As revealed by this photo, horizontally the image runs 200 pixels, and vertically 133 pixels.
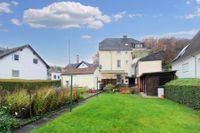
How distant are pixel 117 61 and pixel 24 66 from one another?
69.8ft

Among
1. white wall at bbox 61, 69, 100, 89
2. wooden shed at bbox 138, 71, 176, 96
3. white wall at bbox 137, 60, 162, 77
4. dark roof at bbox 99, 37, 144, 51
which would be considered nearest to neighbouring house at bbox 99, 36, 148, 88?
dark roof at bbox 99, 37, 144, 51

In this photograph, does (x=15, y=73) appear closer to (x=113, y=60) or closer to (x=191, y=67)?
(x=113, y=60)

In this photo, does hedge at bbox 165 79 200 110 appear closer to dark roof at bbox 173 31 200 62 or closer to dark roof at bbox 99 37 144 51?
dark roof at bbox 173 31 200 62

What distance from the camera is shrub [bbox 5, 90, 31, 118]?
10531mm

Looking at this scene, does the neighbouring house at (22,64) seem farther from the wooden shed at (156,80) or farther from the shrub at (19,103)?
the shrub at (19,103)

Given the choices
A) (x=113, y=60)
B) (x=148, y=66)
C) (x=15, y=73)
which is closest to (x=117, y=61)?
(x=113, y=60)

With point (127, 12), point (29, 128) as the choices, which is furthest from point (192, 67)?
point (29, 128)

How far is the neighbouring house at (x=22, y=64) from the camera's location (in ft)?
115

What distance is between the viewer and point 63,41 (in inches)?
831

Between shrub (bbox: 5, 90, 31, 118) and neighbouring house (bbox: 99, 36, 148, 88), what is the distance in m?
39.7

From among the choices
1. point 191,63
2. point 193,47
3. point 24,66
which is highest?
point 193,47

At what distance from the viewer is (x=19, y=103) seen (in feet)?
35.3

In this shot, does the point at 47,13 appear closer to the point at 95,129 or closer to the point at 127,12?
the point at 127,12

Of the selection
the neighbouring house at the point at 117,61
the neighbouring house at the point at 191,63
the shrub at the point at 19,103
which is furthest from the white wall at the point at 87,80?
the shrub at the point at 19,103
